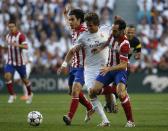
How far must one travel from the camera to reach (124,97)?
44.6 ft

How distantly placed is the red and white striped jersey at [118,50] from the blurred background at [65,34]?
1506 cm

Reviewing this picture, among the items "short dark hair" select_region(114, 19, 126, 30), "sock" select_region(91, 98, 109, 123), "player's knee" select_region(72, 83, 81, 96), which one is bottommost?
"sock" select_region(91, 98, 109, 123)

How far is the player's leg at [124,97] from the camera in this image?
13.6 metres

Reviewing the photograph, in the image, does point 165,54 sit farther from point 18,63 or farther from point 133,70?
point 18,63

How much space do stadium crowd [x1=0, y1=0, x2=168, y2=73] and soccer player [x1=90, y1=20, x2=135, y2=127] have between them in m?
15.5

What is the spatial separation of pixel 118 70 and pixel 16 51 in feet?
30.2

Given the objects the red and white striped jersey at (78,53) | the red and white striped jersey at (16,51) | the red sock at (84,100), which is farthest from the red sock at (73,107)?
the red and white striped jersey at (16,51)

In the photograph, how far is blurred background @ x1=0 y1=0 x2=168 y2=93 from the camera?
96.8 feet

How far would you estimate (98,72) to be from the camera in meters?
14.3

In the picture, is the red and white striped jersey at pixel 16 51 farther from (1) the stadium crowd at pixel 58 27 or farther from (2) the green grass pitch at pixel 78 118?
(1) the stadium crowd at pixel 58 27

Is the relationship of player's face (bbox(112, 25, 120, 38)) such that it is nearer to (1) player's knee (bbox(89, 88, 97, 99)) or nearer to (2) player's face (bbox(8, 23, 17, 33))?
(1) player's knee (bbox(89, 88, 97, 99))

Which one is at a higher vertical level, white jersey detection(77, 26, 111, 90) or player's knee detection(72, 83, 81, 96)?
white jersey detection(77, 26, 111, 90)

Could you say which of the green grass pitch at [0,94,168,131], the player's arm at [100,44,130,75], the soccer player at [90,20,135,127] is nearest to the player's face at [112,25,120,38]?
the soccer player at [90,20,135,127]

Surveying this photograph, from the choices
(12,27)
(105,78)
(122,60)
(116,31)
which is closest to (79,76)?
(105,78)
